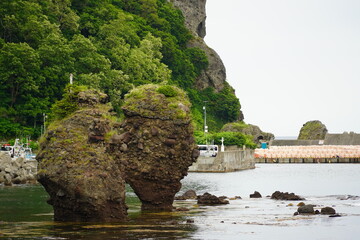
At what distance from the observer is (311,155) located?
170 meters

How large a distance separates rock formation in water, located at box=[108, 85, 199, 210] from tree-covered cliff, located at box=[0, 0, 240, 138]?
1704 inches

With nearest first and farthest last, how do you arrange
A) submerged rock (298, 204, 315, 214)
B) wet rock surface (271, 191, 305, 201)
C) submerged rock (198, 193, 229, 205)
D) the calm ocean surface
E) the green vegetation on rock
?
1. the calm ocean surface
2. submerged rock (298, 204, 315, 214)
3. submerged rock (198, 193, 229, 205)
4. wet rock surface (271, 191, 305, 201)
5. the green vegetation on rock

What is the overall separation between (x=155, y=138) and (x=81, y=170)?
23.4 feet

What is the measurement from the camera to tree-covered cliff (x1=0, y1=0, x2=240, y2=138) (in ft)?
341

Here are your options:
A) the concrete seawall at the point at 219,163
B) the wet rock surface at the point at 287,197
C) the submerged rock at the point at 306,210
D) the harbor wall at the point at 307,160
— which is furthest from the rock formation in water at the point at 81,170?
the harbor wall at the point at 307,160

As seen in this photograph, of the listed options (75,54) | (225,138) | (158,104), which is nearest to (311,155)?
(225,138)

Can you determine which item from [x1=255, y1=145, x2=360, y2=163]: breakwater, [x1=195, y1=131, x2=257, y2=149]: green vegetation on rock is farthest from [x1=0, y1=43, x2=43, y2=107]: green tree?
[x1=255, y1=145, x2=360, y2=163]: breakwater

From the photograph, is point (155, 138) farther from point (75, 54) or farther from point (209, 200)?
point (75, 54)

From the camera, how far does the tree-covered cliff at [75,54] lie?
104m

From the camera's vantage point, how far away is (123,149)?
37219 mm

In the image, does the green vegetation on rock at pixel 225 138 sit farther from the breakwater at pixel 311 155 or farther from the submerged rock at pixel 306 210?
the submerged rock at pixel 306 210

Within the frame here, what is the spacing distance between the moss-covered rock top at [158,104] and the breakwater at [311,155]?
12902cm

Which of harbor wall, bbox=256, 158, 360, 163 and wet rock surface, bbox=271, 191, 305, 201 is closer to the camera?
wet rock surface, bbox=271, 191, 305, 201

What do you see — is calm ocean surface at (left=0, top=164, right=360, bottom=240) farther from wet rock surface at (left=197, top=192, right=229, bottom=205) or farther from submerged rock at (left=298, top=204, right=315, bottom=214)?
wet rock surface at (left=197, top=192, right=229, bottom=205)
